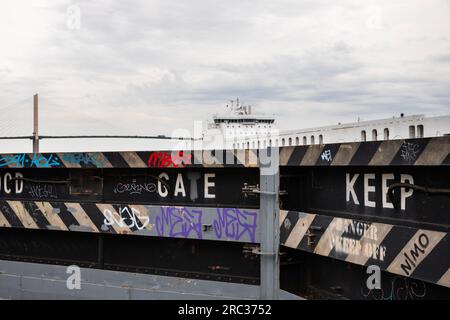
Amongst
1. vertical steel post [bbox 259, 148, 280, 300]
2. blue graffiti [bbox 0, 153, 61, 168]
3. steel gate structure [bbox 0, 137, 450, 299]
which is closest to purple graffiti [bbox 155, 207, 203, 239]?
steel gate structure [bbox 0, 137, 450, 299]

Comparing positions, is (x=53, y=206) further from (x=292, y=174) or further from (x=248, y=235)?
(x=292, y=174)

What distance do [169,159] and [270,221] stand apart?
1.78m

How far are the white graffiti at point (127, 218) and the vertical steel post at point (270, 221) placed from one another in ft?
6.07

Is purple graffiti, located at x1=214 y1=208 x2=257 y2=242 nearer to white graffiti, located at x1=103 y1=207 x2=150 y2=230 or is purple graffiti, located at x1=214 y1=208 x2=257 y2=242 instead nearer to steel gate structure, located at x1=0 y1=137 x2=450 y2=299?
steel gate structure, located at x1=0 y1=137 x2=450 y2=299

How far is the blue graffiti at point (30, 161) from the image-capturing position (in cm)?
829

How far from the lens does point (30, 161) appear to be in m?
8.45

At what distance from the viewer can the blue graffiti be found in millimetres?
8289

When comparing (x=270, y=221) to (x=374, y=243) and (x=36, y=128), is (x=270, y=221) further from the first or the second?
(x=36, y=128)

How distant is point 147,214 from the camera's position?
7.53 meters

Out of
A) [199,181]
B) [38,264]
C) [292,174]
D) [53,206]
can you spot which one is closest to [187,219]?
[199,181]

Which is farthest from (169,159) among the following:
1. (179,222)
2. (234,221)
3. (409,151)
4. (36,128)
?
(36,128)

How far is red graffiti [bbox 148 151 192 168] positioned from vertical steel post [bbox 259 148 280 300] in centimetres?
116

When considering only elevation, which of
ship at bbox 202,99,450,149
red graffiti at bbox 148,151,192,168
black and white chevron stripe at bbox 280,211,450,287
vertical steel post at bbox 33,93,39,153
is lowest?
black and white chevron stripe at bbox 280,211,450,287

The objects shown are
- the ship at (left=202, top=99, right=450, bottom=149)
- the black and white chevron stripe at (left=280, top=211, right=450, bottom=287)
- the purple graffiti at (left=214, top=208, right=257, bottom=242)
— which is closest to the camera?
the black and white chevron stripe at (left=280, top=211, right=450, bottom=287)
